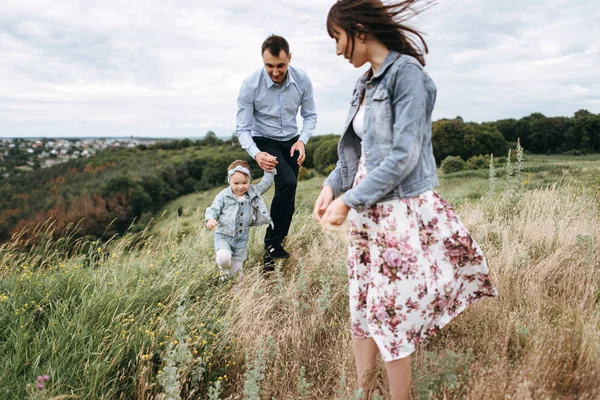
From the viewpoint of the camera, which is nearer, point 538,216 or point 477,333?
point 477,333

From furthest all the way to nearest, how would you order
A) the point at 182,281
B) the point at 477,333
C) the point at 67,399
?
the point at 182,281 → the point at 477,333 → the point at 67,399

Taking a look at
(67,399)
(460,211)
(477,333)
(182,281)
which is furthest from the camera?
(460,211)

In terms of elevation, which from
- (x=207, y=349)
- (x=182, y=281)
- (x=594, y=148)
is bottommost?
(x=207, y=349)

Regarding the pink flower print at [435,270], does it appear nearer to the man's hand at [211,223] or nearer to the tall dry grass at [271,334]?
the tall dry grass at [271,334]

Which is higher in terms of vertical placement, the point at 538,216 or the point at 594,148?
the point at 594,148

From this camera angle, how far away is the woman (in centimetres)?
160

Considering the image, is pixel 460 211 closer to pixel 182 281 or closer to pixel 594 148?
pixel 594 148

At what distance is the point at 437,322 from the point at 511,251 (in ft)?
7.95

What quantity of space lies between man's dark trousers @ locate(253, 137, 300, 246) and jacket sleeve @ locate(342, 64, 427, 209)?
8.72ft

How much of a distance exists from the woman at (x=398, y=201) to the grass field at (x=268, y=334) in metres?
0.49

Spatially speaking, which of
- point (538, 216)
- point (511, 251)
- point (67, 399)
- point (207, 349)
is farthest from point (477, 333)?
point (538, 216)

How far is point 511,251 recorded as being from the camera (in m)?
3.80

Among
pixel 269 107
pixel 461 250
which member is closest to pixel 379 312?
pixel 461 250

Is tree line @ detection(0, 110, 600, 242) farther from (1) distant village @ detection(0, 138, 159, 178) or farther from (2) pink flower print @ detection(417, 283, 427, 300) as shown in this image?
(2) pink flower print @ detection(417, 283, 427, 300)
